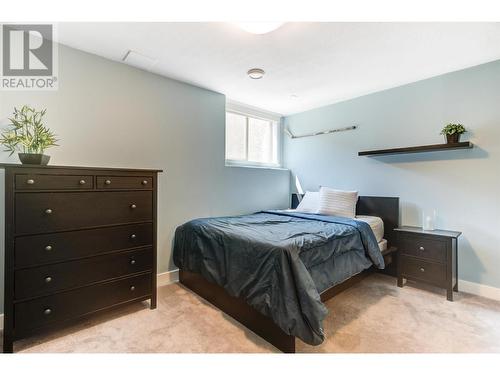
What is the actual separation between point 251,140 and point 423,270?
2789mm

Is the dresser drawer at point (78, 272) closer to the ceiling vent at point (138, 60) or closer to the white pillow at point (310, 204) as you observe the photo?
the ceiling vent at point (138, 60)

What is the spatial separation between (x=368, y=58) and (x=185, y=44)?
1711 mm

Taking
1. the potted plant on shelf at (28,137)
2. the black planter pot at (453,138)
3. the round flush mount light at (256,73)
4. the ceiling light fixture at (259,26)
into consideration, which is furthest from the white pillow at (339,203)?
the potted plant on shelf at (28,137)

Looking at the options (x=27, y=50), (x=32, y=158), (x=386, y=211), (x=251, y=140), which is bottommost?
(x=386, y=211)

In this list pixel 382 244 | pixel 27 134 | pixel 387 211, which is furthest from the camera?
pixel 387 211

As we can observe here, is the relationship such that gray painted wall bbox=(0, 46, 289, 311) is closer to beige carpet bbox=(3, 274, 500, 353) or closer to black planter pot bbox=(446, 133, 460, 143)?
beige carpet bbox=(3, 274, 500, 353)

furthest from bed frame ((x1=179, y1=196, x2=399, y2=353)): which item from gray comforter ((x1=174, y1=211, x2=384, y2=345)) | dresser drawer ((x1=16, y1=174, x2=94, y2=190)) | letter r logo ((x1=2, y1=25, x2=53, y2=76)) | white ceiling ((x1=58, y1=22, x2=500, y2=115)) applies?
letter r logo ((x1=2, y1=25, x2=53, y2=76))

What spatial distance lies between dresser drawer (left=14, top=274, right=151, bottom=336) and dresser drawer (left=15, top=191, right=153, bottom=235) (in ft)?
1.57

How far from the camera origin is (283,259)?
1592 mm

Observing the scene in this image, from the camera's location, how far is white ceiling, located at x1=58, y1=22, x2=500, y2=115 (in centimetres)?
185

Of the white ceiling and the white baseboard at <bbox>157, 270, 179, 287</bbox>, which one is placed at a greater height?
the white ceiling

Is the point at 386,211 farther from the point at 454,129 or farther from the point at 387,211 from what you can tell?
the point at 454,129

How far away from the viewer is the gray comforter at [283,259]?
1504mm

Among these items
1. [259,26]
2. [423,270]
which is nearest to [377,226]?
[423,270]
